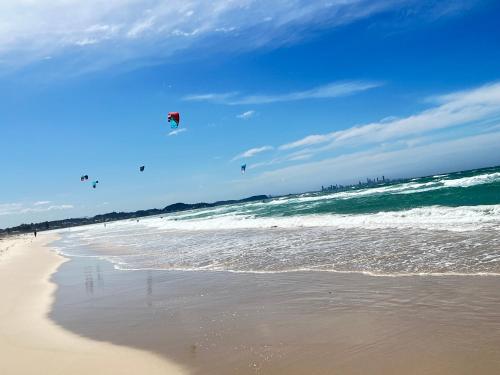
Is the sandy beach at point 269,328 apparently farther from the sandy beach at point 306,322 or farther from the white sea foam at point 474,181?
the white sea foam at point 474,181

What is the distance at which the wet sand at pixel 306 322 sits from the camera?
14.7 ft

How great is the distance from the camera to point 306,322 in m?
5.94

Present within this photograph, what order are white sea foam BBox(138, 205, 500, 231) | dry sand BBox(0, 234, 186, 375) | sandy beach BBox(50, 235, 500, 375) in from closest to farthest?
sandy beach BBox(50, 235, 500, 375) → dry sand BBox(0, 234, 186, 375) → white sea foam BBox(138, 205, 500, 231)

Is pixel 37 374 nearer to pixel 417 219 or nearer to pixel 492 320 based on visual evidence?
pixel 492 320

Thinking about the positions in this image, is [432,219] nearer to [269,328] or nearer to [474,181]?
[269,328]

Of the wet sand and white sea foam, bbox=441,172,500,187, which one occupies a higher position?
white sea foam, bbox=441,172,500,187

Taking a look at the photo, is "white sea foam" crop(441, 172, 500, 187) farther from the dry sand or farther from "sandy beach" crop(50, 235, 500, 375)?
the dry sand

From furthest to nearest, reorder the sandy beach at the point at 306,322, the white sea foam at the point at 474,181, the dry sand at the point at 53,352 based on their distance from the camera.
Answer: the white sea foam at the point at 474,181, the dry sand at the point at 53,352, the sandy beach at the point at 306,322

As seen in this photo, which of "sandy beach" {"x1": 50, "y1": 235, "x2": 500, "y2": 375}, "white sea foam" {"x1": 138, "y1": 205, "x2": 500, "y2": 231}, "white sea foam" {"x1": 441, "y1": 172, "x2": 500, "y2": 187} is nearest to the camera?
"sandy beach" {"x1": 50, "y1": 235, "x2": 500, "y2": 375}

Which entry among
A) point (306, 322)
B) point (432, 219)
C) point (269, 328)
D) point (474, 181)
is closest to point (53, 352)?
point (269, 328)

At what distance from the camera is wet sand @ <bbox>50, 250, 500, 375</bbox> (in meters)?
Result: 4.49

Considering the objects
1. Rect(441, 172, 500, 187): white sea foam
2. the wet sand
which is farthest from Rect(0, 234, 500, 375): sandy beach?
Rect(441, 172, 500, 187): white sea foam

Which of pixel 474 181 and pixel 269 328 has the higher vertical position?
pixel 474 181

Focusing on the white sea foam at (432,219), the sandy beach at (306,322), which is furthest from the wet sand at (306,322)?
the white sea foam at (432,219)
